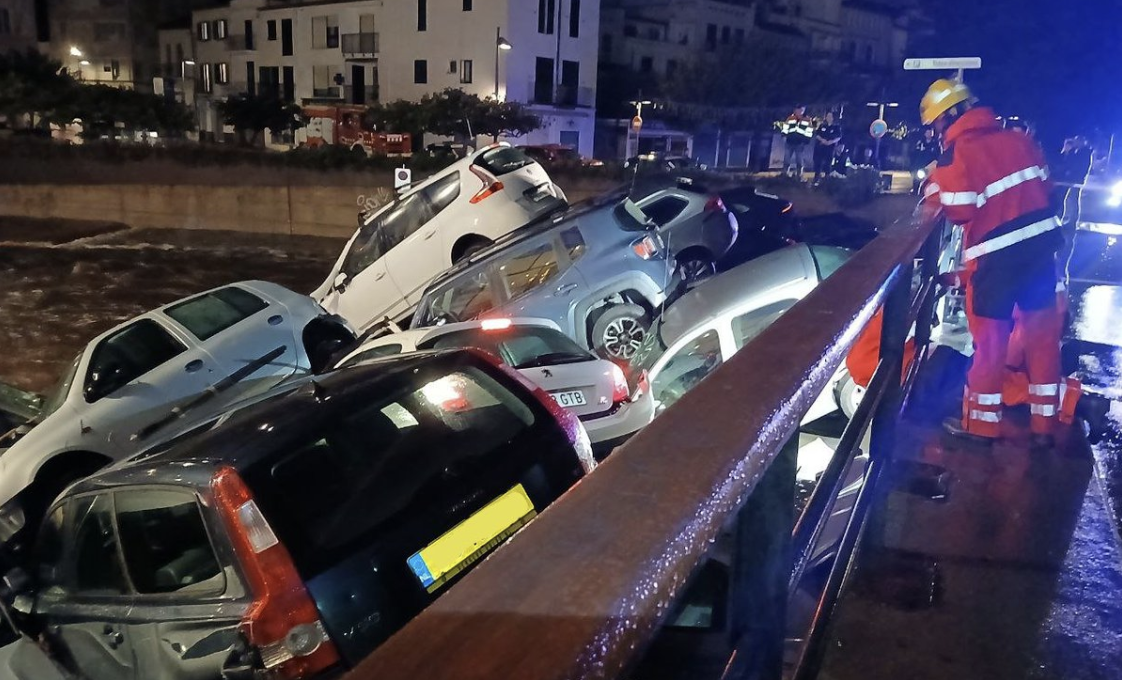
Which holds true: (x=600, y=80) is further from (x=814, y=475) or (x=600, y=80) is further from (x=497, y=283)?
(x=814, y=475)

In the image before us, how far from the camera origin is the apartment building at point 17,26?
58.4 metres

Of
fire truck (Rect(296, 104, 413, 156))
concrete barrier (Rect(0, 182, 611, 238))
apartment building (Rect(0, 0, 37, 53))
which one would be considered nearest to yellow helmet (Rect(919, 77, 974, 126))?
concrete barrier (Rect(0, 182, 611, 238))

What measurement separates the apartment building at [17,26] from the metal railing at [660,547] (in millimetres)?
70259

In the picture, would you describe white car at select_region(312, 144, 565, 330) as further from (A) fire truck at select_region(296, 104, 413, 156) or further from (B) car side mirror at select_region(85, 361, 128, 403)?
(A) fire truck at select_region(296, 104, 413, 156)

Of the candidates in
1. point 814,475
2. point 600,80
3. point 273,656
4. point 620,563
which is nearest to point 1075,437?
→ point 814,475

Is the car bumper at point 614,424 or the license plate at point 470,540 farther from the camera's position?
the car bumper at point 614,424

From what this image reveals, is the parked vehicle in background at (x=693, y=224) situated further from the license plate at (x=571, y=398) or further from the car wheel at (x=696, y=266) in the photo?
the license plate at (x=571, y=398)

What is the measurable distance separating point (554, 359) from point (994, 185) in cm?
335

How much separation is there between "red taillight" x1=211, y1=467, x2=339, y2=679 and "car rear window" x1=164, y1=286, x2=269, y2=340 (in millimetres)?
5118

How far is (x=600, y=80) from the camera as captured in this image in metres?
42.4

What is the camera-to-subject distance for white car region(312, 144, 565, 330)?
10.5 metres

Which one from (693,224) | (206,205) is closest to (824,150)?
(693,224)

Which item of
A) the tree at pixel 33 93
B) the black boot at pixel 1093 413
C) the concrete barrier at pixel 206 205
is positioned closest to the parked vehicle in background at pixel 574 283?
the black boot at pixel 1093 413

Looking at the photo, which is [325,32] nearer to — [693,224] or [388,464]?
[693,224]
